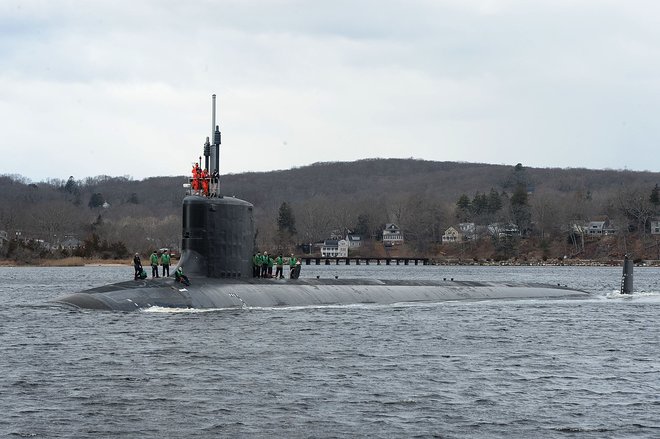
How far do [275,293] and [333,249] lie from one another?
147m

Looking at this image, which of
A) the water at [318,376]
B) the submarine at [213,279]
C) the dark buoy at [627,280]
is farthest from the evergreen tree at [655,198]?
the submarine at [213,279]

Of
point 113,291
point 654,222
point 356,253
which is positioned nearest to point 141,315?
point 113,291

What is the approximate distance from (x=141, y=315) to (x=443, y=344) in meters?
10.3

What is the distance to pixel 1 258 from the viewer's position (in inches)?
4756

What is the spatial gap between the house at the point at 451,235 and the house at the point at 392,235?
9.11 m

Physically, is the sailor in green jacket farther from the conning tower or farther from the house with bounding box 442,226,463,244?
the house with bounding box 442,226,463,244

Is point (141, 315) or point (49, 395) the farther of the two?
point (141, 315)

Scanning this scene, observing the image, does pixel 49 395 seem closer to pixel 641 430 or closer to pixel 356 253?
pixel 641 430

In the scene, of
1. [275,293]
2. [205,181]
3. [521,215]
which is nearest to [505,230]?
[521,215]

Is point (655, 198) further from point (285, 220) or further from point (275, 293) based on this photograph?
point (275, 293)

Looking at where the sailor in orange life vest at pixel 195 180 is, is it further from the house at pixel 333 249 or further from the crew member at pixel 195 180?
the house at pixel 333 249

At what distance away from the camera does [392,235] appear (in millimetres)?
193250

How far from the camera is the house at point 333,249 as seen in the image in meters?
184

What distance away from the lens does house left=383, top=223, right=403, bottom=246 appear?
622 feet
